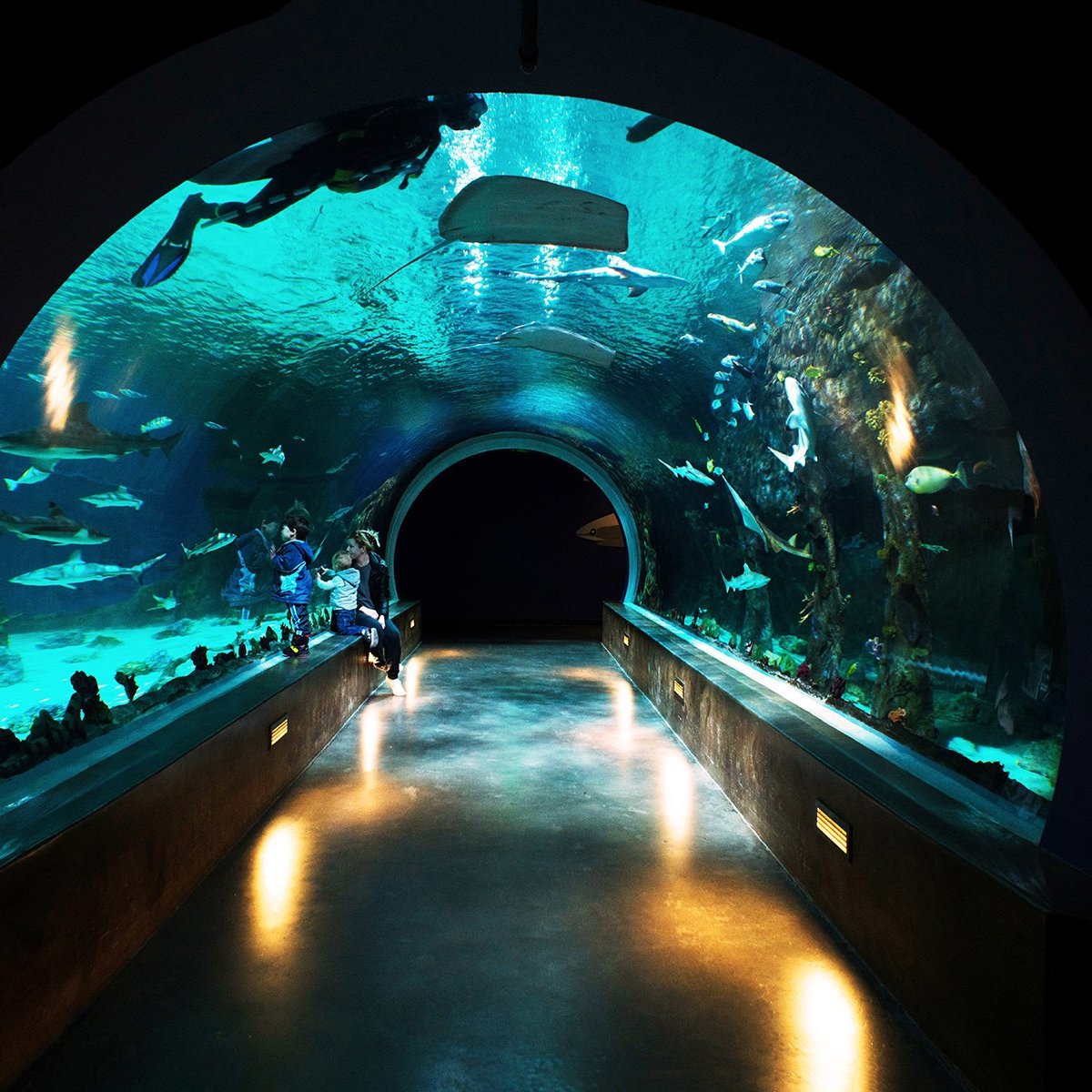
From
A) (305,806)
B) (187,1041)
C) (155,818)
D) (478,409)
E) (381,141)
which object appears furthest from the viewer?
(478,409)

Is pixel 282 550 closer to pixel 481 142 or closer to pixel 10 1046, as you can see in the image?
pixel 481 142

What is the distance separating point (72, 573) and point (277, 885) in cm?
248

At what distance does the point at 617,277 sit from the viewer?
20.7 ft

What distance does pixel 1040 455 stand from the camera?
2.52 m

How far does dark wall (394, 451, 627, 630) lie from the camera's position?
1961 cm

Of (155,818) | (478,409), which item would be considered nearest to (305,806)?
(155,818)

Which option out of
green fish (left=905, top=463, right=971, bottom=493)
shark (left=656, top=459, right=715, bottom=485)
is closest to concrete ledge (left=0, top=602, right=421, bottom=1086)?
green fish (left=905, top=463, right=971, bottom=493)

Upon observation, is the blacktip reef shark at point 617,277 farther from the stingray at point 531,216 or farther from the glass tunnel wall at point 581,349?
the stingray at point 531,216

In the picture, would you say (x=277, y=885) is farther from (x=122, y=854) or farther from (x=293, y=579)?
(x=293, y=579)

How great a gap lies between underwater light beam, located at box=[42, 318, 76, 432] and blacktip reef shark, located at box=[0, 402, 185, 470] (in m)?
0.07

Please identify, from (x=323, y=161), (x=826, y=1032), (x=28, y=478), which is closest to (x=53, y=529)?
(x=28, y=478)

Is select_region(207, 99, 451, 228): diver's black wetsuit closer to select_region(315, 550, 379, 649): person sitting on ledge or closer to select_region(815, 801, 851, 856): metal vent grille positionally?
select_region(815, 801, 851, 856): metal vent grille

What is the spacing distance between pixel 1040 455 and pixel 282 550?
25.1 ft

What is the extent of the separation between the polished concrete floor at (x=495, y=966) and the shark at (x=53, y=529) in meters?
2.13
